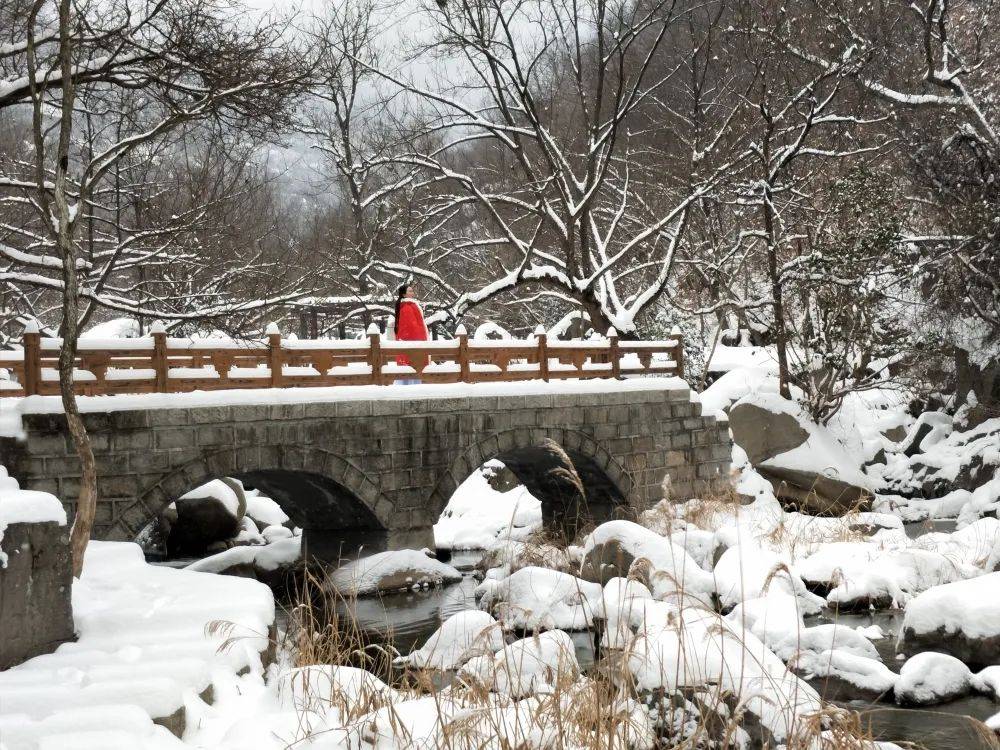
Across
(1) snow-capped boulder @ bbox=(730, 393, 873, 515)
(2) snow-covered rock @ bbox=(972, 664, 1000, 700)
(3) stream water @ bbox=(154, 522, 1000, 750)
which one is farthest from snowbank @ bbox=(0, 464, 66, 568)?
(1) snow-capped boulder @ bbox=(730, 393, 873, 515)

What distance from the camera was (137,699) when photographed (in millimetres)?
4633

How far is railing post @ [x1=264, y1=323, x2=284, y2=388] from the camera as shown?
10883 mm

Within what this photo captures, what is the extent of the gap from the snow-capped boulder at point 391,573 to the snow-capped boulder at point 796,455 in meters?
6.99

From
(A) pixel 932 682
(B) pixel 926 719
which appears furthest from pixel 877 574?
(B) pixel 926 719

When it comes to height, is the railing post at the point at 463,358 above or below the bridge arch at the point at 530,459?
above

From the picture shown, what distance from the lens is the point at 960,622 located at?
24.9 feet

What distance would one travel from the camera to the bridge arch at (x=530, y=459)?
12.5 metres

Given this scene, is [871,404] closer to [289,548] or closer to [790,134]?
[790,134]

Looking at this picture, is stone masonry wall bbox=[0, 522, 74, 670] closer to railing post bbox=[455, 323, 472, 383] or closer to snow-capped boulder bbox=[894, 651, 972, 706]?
snow-capped boulder bbox=[894, 651, 972, 706]

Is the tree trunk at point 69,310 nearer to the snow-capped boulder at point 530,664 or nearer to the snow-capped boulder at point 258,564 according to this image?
the snow-capped boulder at point 530,664

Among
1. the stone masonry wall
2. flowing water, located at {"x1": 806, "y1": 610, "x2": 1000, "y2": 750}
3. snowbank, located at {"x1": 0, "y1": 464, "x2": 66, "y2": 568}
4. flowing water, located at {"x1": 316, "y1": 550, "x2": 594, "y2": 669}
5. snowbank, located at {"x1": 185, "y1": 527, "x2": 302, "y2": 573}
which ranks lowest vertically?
flowing water, located at {"x1": 316, "y1": 550, "x2": 594, "y2": 669}

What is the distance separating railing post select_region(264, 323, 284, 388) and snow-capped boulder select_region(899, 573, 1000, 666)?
6.88m

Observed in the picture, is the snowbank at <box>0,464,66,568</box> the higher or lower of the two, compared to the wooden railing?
lower

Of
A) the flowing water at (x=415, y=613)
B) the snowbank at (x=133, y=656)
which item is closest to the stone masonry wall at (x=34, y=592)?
the snowbank at (x=133, y=656)
